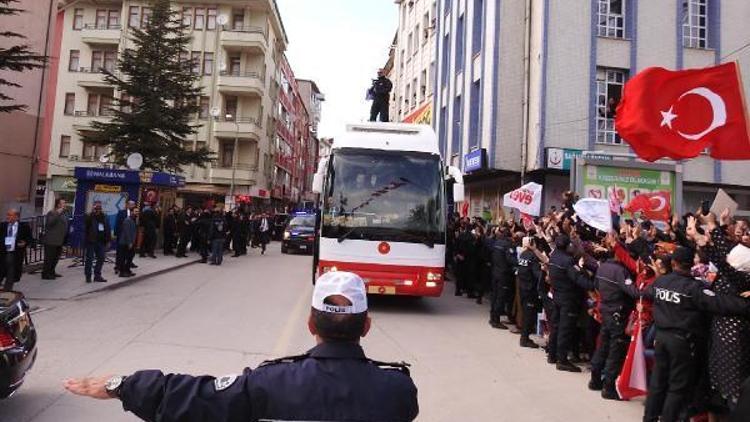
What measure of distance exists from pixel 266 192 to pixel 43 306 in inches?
1596

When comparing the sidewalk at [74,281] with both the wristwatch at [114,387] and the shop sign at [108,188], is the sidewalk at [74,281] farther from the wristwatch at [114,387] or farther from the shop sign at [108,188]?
the wristwatch at [114,387]

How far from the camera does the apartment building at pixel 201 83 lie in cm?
4631

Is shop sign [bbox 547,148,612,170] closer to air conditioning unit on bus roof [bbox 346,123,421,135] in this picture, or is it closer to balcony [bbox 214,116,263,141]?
air conditioning unit on bus roof [bbox 346,123,421,135]

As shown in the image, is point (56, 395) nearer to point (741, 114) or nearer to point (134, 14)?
point (741, 114)

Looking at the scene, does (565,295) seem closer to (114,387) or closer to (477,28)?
(114,387)

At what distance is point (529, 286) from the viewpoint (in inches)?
368

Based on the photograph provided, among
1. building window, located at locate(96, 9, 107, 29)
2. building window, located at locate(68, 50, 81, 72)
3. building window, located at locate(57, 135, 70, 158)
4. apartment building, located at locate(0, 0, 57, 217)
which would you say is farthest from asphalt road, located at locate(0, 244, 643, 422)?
building window, located at locate(96, 9, 107, 29)

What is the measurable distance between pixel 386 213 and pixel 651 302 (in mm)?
5913

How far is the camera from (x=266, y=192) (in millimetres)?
50969

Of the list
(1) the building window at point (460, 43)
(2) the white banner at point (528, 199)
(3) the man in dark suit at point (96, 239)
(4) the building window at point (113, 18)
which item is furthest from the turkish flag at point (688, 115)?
(4) the building window at point (113, 18)

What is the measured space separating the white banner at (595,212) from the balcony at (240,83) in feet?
134

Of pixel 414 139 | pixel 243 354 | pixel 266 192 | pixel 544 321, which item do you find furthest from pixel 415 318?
pixel 266 192

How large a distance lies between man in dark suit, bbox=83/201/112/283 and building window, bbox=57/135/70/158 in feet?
123

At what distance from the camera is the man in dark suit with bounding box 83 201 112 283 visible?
529 inches
